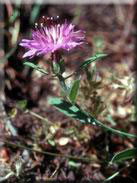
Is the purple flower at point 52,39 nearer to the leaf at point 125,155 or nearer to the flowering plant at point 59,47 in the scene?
the flowering plant at point 59,47

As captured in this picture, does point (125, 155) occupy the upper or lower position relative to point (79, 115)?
lower

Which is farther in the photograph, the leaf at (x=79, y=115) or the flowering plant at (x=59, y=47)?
the leaf at (x=79, y=115)

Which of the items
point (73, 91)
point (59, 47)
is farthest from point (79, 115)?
point (59, 47)

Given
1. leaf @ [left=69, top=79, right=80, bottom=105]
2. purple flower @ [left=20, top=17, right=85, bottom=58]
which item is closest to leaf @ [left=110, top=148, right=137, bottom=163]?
leaf @ [left=69, top=79, right=80, bottom=105]

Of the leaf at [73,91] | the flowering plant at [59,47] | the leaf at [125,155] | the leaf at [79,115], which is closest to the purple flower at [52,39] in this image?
the flowering plant at [59,47]

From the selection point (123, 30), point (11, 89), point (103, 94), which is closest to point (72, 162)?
point (103, 94)

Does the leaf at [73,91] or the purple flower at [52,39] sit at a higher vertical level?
the purple flower at [52,39]

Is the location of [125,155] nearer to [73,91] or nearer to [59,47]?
[73,91]

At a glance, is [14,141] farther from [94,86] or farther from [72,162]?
[94,86]
